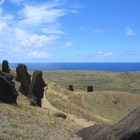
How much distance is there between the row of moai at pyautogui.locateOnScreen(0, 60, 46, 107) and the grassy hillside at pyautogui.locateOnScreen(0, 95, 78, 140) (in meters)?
4.04

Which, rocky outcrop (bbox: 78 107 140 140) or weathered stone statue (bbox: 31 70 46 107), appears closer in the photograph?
rocky outcrop (bbox: 78 107 140 140)

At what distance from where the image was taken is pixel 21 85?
50938 millimetres

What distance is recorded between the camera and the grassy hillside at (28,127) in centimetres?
2138


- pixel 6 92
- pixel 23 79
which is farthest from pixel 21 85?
pixel 6 92

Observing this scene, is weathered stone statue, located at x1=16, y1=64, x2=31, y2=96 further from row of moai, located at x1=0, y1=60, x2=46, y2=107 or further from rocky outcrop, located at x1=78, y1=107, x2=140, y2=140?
rocky outcrop, located at x1=78, y1=107, x2=140, y2=140

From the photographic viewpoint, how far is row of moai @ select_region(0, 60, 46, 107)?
3246 cm

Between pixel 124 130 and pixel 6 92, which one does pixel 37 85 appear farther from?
pixel 124 130

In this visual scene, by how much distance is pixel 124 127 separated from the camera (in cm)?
Answer: 1956

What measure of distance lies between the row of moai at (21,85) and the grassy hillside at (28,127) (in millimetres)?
4038

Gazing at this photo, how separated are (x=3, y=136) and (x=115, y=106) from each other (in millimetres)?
44673

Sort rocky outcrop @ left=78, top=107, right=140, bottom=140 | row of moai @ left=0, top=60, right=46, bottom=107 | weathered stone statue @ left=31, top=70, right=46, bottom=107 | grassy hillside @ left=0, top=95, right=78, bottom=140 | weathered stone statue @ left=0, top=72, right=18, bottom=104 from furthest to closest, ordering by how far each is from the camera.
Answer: weathered stone statue @ left=31, top=70, right=46, bottom=107
row of moai @ left=0, top=60, right=46, bottom=107
weathered stone statue @ left=0, top=72, right=18, bottom=104
grassy hillside @ left=0, top=95, right=78, bottom=140
rocky outcrop @ left=78, top=107, right=140, bottom=140

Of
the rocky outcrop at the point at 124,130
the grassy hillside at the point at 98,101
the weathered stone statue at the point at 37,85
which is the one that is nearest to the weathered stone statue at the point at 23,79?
the grassy hillside at the point at 98,101

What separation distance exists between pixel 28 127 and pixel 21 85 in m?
27.7

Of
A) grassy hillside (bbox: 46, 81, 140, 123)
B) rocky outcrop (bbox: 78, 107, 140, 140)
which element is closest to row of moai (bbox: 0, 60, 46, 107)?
grassy hillside (bbox: 46, 81, 140, 123)
